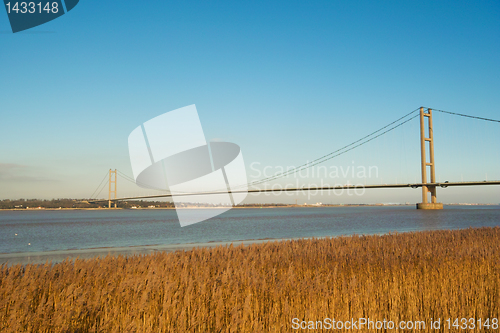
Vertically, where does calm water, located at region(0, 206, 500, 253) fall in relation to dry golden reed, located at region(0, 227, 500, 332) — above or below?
below

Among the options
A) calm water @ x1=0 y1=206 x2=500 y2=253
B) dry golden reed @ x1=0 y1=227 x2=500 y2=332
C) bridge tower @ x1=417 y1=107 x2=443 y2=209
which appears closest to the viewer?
dry golden reed @ x1=0 y1=227 x2=500 y2=332

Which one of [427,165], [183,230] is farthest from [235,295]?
[427,165]

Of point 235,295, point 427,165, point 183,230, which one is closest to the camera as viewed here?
point 235,295

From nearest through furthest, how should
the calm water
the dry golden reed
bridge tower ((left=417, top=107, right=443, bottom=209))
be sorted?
the dry golden reed, the calm water, bridge tower ((left=417, top=107, right=443, bottom=209))

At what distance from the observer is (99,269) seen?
7.31m

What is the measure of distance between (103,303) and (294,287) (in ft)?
9.58

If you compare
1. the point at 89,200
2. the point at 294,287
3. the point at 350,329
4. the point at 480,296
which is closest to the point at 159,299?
the point at 294,287

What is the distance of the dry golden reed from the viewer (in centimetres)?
431

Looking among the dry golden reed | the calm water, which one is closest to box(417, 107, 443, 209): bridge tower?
the calm water

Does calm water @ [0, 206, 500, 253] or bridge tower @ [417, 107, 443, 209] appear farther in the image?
bridge tower @ [417, 107, 443, 209]

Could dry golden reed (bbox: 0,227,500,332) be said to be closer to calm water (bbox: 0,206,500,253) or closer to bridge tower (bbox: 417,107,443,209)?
calm water (bbox: 0,206,500,253)

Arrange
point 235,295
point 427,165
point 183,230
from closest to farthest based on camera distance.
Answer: point 235,295 < point 183,230 < point 427,165

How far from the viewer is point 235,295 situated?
5.54 meters

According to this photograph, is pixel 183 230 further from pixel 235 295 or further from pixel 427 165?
pixel 427 165
